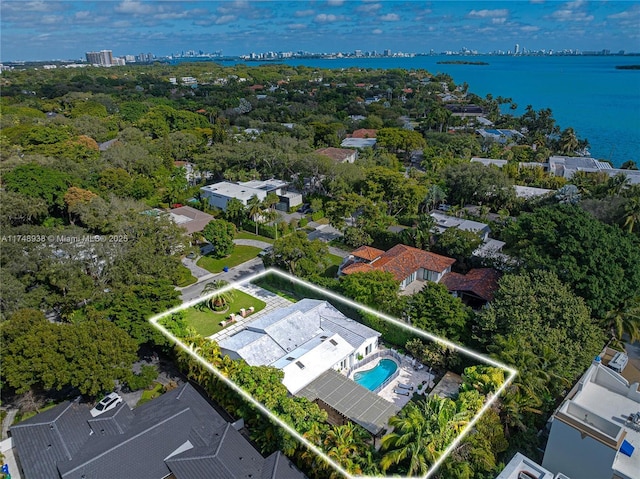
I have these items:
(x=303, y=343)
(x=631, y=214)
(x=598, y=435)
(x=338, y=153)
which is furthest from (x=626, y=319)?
(x=338, y=153)

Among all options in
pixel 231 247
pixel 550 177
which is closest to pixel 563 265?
pixel 231 247

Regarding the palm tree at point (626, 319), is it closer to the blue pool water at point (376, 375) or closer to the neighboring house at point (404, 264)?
the neighboring house at point (404, 264)

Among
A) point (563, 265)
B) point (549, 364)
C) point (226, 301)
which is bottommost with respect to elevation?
point (226, 301)

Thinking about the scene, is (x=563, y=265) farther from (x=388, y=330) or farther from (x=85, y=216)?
(x=85, y=216)

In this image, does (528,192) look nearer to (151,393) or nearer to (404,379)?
(404,379)

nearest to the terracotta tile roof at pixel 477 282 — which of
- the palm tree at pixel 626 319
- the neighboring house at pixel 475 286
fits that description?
the neighboring house at pixel 475 286
